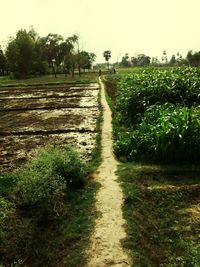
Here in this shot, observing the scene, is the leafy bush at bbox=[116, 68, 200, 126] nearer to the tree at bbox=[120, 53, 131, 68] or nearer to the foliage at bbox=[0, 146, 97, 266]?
the foliage at bbox=[0, 146, 97, 266]

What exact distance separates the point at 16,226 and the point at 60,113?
1219 centimetres

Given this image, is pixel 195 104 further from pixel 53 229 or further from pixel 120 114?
pixel 53 229

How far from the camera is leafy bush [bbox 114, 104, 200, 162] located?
9320mm

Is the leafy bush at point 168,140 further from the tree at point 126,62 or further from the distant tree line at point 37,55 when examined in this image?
the tree at point 126,62

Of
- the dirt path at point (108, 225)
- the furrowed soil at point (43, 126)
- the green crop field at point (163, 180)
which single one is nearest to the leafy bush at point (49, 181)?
the dirt path at point (108, 225)

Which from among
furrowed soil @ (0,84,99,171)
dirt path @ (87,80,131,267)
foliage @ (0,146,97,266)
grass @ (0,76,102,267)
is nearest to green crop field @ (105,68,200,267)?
dirt path @ (87,80,131,267)

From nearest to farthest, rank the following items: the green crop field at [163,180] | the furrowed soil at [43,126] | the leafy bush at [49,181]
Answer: the green crop field at [163,180]
the leafy bush at [49,181]
the furrowed soil at [43,126]

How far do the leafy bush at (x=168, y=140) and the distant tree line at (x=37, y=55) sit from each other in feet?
143

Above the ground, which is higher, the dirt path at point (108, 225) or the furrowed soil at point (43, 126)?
the dirt path at point (108, 225)

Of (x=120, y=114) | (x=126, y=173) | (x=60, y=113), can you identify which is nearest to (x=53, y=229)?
(x=126, y=173)

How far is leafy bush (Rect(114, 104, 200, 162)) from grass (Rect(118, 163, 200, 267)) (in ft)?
1.42

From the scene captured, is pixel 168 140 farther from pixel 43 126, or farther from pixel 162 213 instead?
pixel 43 126

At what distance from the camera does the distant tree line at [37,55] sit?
5519 cm

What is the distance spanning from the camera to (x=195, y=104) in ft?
42.8
